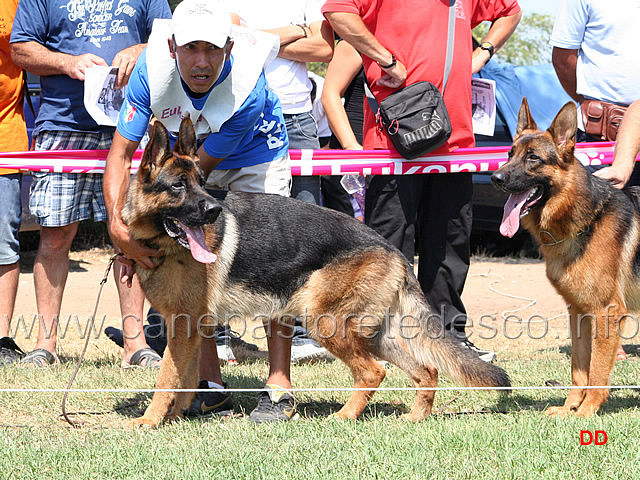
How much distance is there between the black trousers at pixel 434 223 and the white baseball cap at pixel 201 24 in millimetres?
1749

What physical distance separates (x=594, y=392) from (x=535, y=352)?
2.11m

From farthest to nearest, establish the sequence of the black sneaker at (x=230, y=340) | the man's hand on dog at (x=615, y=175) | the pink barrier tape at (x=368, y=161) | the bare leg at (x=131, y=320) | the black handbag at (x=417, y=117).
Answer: the black sneaker at (x=230, y=340)
the bare leg at (x=131, y=320)
the pink barrier tape at (x=368, y=161)
the black handbag at (x=417, y=117)
the man's hand on dog at (x=615, y=175)

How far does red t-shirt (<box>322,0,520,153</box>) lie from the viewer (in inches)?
199

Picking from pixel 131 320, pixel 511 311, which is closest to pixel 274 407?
pixel 131 320

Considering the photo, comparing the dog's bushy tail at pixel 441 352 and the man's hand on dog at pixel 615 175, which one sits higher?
the man's hand on dog at pixel 615 175

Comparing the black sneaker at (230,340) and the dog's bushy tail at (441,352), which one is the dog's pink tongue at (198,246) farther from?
the black sneaker at (230,340)

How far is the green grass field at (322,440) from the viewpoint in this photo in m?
3.20

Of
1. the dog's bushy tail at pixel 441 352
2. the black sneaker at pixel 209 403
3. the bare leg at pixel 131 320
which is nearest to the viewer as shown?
the dog's bushy tail at pixel 441 352

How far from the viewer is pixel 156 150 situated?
12.5 feet

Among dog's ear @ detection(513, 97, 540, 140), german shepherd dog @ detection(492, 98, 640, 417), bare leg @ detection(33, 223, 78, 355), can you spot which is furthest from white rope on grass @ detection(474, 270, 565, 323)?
bare leg @ detection(33, 223, 78, 355)

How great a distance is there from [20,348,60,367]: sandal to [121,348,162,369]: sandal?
0.50 m

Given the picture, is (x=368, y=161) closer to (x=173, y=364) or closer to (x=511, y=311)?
(x=173, y=364)

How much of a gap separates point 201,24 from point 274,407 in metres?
2.07

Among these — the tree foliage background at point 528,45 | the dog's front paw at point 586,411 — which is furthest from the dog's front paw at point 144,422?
the tree foliage background at point 528,45
